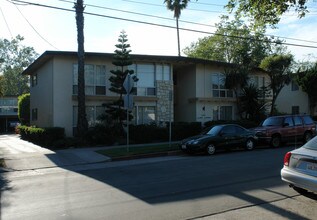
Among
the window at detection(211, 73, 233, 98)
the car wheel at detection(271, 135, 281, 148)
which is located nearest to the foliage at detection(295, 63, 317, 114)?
the window at detection(211, 73, 233, 98)

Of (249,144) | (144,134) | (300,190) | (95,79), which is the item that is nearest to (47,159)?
(144,134)

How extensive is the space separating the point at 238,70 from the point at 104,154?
15765 mm

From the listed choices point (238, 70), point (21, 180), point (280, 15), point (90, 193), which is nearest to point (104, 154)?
point (21, 180)

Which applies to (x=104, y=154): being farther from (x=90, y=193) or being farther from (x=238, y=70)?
(x=238, y=70)

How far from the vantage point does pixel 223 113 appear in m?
30.4

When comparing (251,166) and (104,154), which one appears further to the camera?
(104,154)

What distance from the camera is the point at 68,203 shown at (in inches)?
302

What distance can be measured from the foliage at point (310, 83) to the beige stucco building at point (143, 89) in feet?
18.5

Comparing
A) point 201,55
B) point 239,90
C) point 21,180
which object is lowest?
point 21,180

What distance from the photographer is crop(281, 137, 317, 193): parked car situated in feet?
22.2

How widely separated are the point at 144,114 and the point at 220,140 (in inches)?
Answer: 429

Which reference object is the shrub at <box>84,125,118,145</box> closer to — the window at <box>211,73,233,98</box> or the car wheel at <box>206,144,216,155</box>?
the car wheel at <box>206,144,216,155</box>

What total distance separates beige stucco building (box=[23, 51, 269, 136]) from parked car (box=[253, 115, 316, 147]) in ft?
20.2

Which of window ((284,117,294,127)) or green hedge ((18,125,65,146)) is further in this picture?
green hedge ((18,125,65,146))
